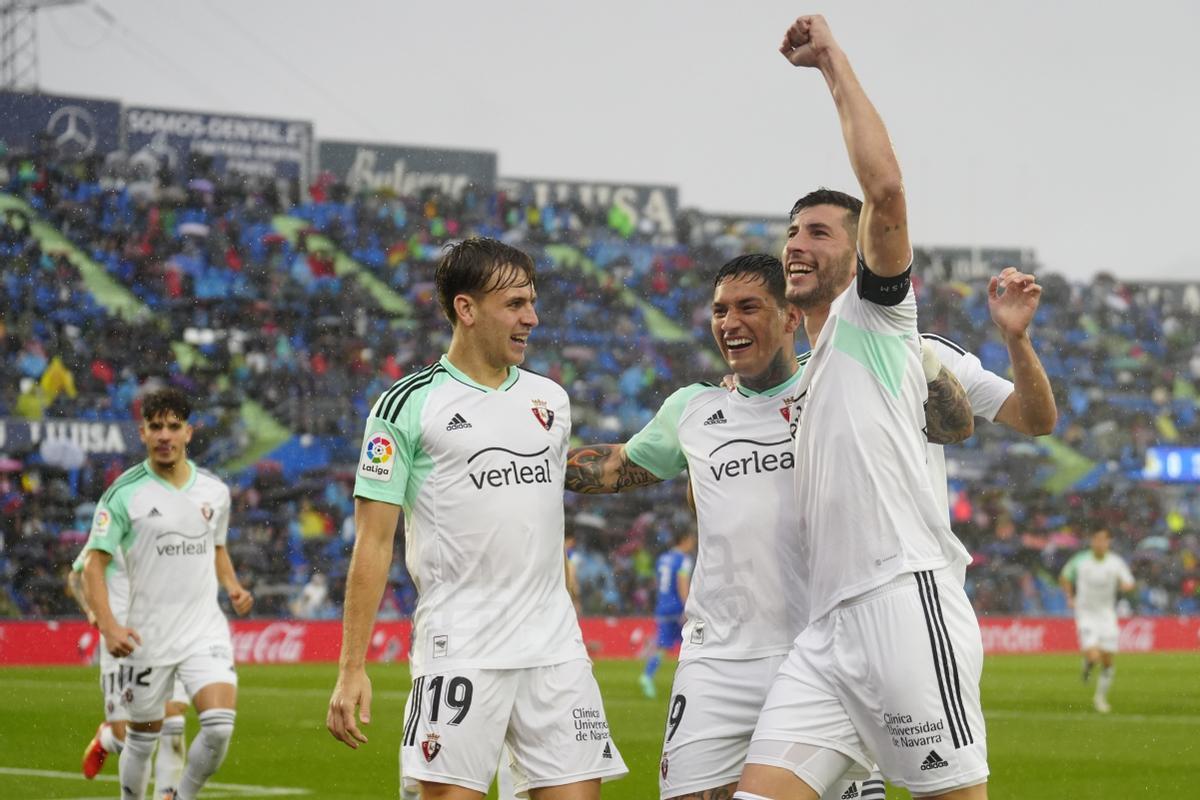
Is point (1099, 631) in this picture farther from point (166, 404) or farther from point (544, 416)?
point (544, 416)

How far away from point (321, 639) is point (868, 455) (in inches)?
909

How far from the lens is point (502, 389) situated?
536cm

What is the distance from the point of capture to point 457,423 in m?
5.20

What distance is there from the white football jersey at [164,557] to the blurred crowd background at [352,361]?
54.8ft

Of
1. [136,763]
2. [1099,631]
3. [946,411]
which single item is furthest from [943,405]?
[1099,631]

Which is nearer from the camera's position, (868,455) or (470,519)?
(868,455)

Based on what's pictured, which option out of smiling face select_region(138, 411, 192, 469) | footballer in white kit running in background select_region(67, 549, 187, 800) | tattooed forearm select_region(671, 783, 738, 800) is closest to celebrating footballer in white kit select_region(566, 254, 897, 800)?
tattooed forearm select_region(671, 783, 738, 800)

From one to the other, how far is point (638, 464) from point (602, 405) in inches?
1151

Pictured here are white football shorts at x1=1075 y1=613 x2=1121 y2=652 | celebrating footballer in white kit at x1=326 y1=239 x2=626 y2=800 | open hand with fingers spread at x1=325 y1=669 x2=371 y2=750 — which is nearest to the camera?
open hand with fingers spread at x1=325 y1=669 x2=371 y2=750

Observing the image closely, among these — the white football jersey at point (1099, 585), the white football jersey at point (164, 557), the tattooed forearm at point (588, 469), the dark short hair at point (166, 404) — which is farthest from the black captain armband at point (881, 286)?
the white football jersey at point (1099, 585)

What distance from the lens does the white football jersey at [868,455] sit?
458cm

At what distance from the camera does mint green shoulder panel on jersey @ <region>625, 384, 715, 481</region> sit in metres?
5.57

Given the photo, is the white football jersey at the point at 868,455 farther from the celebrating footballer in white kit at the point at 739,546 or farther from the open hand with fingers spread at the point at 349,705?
the open hand with fingers spread at the point at 349,705

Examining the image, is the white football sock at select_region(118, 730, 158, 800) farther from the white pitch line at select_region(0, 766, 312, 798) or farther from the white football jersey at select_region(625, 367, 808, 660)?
the white football jersey at select_region(625, 367, 808, 660)
